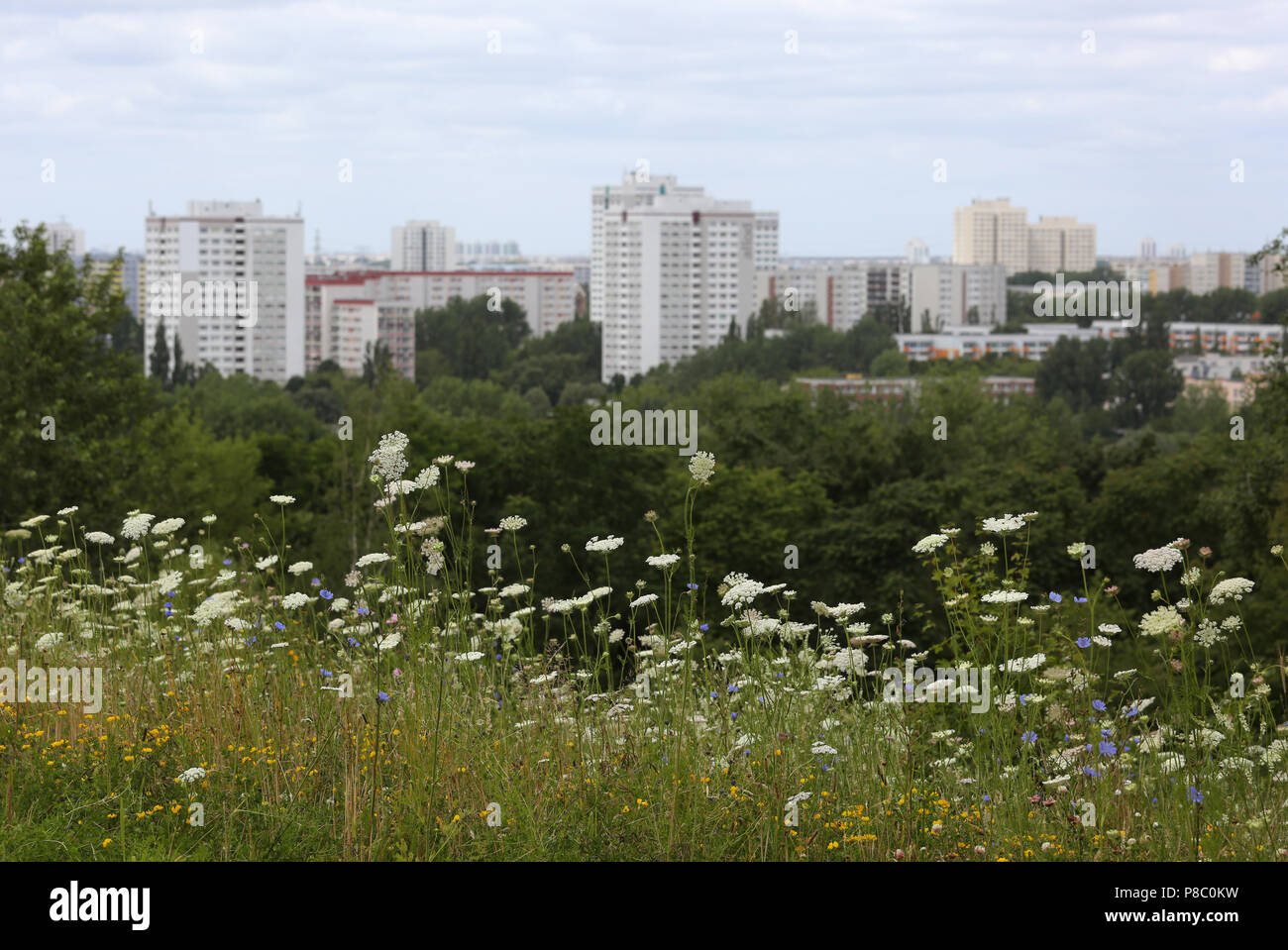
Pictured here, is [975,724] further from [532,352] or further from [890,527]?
[532,352]

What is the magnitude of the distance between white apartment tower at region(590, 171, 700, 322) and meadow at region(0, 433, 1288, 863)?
6236 inches

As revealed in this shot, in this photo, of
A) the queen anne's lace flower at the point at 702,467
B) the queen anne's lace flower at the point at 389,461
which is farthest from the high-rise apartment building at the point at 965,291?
the queen anne's lace flower at the point at 389,461

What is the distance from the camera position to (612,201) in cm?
18075

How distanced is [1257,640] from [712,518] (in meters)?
17.2

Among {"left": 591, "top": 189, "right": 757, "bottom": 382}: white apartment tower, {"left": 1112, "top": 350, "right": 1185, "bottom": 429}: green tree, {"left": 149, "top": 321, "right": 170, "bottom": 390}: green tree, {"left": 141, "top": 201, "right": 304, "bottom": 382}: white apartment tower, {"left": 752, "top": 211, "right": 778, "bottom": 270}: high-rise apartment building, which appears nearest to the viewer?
{"left": 149, "top": 321, "right": 170, "bottom": 390}: green tree

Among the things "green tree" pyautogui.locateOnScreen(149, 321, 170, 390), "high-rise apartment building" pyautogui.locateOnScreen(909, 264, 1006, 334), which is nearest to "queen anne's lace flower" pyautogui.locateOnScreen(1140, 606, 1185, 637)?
"green tree" pyautogui.locateOnScreen(149, 321, 170, 390)

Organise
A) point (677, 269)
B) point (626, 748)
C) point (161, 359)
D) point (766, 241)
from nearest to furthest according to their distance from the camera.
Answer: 1. point (626, 748)
2. point (161, 359)
3. point (677, 269)
4. point (766, 241)

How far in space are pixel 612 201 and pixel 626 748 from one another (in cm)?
17999

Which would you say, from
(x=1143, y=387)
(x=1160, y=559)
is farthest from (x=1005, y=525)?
(x=1143, y=387)

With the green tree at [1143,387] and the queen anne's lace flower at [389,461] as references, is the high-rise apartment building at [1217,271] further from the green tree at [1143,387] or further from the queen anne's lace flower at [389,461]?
the queen anne's lace flower at [389,461]

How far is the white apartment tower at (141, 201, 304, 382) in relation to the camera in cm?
15500

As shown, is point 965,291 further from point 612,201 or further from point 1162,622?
point 1162,622

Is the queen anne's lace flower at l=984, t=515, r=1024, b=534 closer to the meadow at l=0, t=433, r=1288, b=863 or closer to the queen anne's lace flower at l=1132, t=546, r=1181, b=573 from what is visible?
the meadow at l=0, t=433, r=1288, b=863
